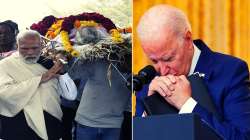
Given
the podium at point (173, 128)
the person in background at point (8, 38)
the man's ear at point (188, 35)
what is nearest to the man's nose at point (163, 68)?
the man's ear at point (188, 35)

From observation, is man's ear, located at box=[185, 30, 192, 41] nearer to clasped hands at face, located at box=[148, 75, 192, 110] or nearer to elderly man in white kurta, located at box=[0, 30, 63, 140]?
clasped hands at face, located at box=[148, 75, 192, 110]

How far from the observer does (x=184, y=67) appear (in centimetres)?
152

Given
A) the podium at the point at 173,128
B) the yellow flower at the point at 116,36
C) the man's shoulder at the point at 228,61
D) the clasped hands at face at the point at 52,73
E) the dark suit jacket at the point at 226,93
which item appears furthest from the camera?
the clasped hands at face at the point at 52,73

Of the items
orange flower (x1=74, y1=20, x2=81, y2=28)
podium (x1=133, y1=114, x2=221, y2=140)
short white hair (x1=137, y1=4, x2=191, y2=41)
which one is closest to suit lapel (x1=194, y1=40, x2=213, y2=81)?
short white hair (x1=137, y1=4, x2=191, y2=41)

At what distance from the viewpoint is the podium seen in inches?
37.7

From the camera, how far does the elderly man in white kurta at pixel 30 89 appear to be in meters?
2.62

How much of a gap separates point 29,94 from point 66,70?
25 centimetres

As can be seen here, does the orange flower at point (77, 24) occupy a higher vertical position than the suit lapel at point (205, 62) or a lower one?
higher

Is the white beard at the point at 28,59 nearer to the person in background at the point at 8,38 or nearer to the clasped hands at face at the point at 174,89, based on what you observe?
the person in background at the point at 8,38

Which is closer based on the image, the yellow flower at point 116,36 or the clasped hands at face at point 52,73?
the yellow flower at point 116,36

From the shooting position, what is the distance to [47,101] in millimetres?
2709

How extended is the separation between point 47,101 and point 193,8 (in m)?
0.96

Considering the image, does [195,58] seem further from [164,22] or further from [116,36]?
[116,36]

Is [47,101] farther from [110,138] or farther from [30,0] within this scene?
[30,0]
